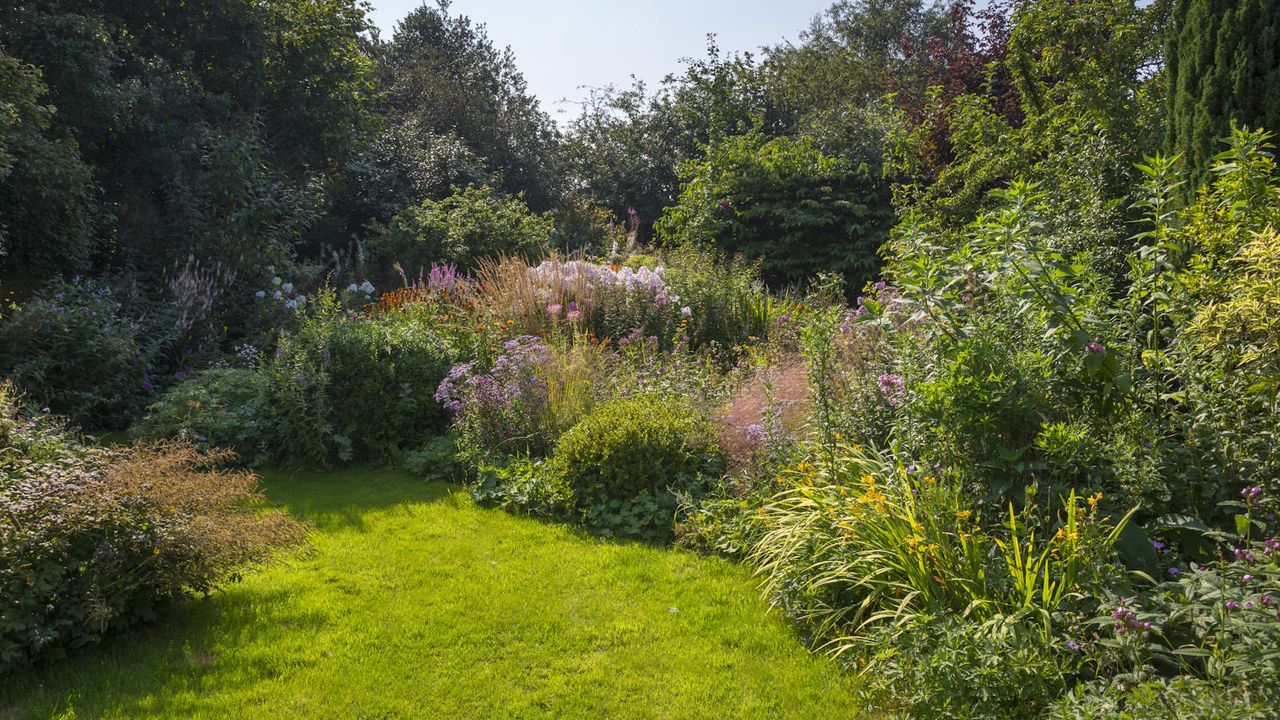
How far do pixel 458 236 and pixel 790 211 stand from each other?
18.0 feet

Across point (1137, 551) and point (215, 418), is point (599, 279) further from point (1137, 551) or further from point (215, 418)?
point (1137, 551)

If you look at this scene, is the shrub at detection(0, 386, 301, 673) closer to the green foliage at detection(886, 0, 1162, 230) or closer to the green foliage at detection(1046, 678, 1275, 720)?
the green foliage at detection(1046, 678, 1275, 720)

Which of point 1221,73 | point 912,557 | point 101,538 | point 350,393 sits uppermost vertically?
point 1221,73

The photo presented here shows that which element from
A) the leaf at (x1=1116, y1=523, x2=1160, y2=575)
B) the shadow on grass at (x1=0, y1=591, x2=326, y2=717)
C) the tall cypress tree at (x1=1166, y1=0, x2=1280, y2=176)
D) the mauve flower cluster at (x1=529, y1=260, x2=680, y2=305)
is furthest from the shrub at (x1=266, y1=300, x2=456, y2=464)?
the tall cypress tree at (x1=1166, y1=0, x2=1280, y2=176)

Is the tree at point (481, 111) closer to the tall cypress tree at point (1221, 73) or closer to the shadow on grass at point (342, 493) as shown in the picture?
the shadow on grass at point (342, 493)

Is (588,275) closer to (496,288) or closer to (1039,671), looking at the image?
(496,288)

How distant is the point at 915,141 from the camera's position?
922 centimetres

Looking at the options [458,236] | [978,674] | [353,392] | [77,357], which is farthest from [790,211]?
[978,674]

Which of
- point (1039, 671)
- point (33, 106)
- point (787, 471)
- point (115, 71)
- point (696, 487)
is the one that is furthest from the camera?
point (115, 71)

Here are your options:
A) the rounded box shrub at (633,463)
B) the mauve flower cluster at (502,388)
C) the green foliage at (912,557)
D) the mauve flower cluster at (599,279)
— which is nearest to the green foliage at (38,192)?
the mauve flower cluster at (502,388)

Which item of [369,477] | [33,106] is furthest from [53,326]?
[369,477]

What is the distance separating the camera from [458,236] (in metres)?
13.0

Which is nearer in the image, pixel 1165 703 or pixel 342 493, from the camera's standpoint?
pixel 1165 703

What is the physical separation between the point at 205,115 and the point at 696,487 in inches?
409
